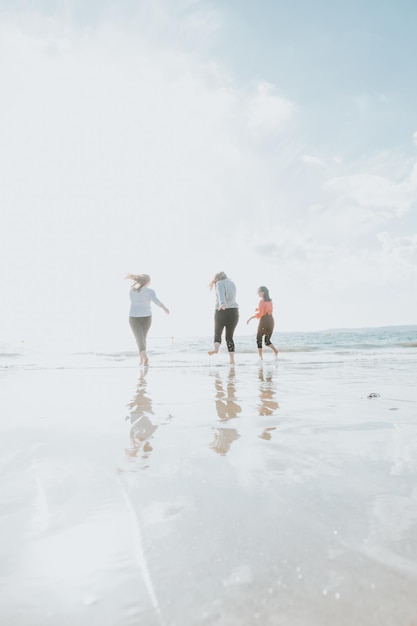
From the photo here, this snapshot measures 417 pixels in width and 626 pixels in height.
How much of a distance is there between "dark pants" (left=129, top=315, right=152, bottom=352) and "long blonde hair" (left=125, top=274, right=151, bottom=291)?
0.73 m

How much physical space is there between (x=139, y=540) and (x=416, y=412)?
2.53m

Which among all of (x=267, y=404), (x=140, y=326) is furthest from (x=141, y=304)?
(x=267, y=404)

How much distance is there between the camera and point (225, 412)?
299cm

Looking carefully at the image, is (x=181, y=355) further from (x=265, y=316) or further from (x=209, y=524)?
(x=209, y=524)

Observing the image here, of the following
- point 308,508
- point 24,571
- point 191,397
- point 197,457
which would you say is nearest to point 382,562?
point 308,508

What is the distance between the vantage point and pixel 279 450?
1929 mm

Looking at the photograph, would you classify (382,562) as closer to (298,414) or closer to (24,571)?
(24,571)

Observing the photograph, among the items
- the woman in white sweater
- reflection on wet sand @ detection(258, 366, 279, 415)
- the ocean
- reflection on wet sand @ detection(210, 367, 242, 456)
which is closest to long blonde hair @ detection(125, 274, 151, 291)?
the woman in white sweater

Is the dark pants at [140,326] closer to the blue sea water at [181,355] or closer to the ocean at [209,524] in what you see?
the blue sea water at [181,355]

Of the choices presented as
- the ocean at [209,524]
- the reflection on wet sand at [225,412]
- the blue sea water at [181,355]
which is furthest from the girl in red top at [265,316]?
the ocean at [209,524]

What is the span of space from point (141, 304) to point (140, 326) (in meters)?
0.53

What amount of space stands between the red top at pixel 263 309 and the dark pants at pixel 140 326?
3319mm

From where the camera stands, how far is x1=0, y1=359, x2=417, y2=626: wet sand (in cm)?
82

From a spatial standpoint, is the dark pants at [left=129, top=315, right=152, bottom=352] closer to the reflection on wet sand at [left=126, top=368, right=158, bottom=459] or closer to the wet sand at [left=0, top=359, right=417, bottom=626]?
the reflection on wet sand at [left=126, top=368, right=158, bottom=459]
